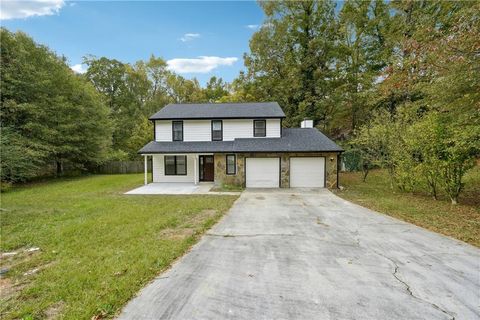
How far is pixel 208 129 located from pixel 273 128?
13.9ft

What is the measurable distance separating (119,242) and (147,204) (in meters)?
4.13

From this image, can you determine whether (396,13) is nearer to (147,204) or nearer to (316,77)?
(316,77)

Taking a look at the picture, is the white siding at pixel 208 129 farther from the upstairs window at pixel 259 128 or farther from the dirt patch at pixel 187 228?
the dirt patch at pixel 187 228

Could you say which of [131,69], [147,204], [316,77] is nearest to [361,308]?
[147,204]

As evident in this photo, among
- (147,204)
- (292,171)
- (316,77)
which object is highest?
(316,77)

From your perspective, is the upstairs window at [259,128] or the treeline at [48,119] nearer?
the treeline at [48,119]

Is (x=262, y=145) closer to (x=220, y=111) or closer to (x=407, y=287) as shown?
(x=220, y=111)

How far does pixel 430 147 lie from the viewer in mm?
8633

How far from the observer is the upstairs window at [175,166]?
50.1 feet

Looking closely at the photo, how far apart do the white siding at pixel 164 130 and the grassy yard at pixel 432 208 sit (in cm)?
1095

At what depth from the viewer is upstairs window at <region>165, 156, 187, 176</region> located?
50.1 feet

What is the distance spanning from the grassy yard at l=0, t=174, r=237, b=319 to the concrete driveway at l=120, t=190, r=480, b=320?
458mm

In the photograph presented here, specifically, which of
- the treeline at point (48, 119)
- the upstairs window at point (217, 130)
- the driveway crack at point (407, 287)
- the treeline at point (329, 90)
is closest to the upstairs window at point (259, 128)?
the upstairs window at point (217, 130)

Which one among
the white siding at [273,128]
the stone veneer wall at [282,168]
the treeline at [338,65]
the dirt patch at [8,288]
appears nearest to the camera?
the dirt patch at [8,288]
